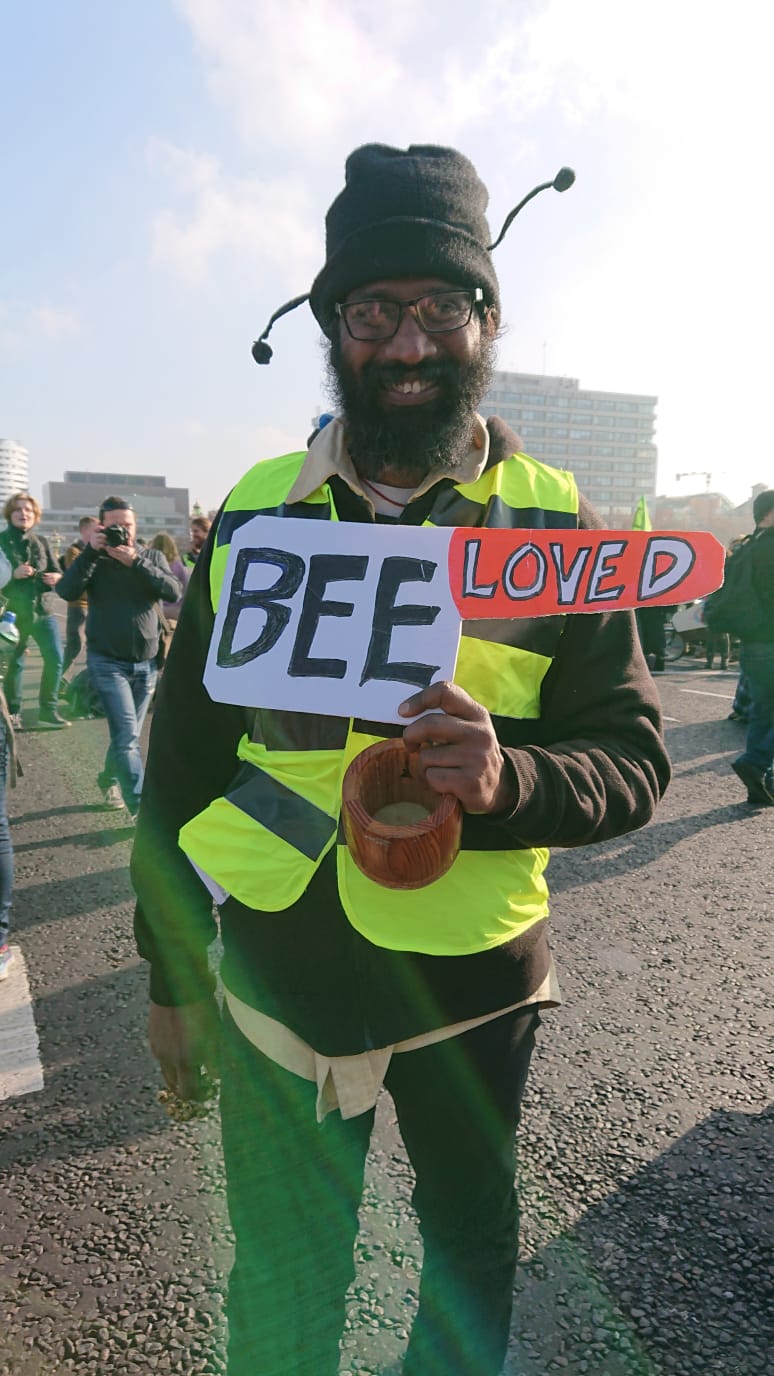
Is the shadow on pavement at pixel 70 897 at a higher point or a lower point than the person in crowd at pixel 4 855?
lower

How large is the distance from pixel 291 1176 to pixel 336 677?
0.80m

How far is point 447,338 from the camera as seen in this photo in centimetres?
142

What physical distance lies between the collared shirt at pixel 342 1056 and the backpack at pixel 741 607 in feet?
14.8

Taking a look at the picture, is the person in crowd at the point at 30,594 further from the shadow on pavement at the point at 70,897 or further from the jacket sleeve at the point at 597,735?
the jacket sleeve at the point at 597,735

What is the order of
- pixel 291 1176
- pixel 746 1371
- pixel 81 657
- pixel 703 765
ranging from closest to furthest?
pixel 291 1176 → pixel 746 1371 → pixel 703 765 → pixel 81 657

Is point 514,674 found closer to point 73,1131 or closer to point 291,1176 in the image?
point 291,1176

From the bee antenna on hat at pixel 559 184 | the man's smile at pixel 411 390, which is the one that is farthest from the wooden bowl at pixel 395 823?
the bee antenna on hat at pixel 559 184

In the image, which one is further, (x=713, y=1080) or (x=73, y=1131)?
Answer: (x=713, y=1080)

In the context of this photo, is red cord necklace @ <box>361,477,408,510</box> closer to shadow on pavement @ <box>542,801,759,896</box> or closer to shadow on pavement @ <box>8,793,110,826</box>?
shadow on pavement @ <box>542,801,759,896</box>

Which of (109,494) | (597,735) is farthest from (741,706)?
(109,494)

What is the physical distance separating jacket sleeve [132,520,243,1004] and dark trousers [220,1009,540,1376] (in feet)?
0.77

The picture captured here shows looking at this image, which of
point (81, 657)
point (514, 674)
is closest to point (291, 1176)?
point (514, 674)

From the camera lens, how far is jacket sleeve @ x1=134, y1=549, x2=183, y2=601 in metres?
5.23

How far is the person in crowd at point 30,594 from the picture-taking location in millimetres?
7285
